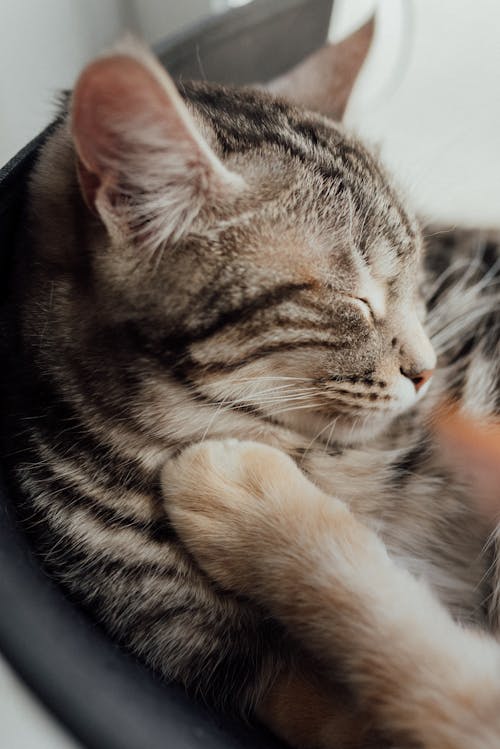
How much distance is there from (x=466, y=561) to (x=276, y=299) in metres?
0.43

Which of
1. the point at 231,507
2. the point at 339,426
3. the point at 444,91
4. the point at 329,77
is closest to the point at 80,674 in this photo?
the point at 231,507

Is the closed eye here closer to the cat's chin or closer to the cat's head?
the cat's head

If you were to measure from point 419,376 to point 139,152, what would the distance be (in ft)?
1.25

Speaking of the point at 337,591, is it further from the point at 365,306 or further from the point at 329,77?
the point at 329,77

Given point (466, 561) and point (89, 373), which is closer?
point (89, 373)

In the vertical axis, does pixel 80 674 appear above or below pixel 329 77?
below

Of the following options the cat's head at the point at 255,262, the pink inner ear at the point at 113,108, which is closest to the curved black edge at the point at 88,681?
the cat's head at the point at 255,262

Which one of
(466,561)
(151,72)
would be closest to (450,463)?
(466,561)

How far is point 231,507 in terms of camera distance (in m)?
0.68

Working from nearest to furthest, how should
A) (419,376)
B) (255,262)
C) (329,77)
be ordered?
(255,262), (419,376), (329,77)

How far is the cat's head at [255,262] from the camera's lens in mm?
570

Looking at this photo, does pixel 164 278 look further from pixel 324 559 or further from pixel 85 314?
pixel 324 559

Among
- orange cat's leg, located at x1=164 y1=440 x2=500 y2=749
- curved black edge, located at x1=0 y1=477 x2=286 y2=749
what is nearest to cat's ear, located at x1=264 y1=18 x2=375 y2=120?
orange cat's leg, located at x1=164 y1=440 x2=500 y2=749

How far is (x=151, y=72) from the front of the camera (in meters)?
0.49
